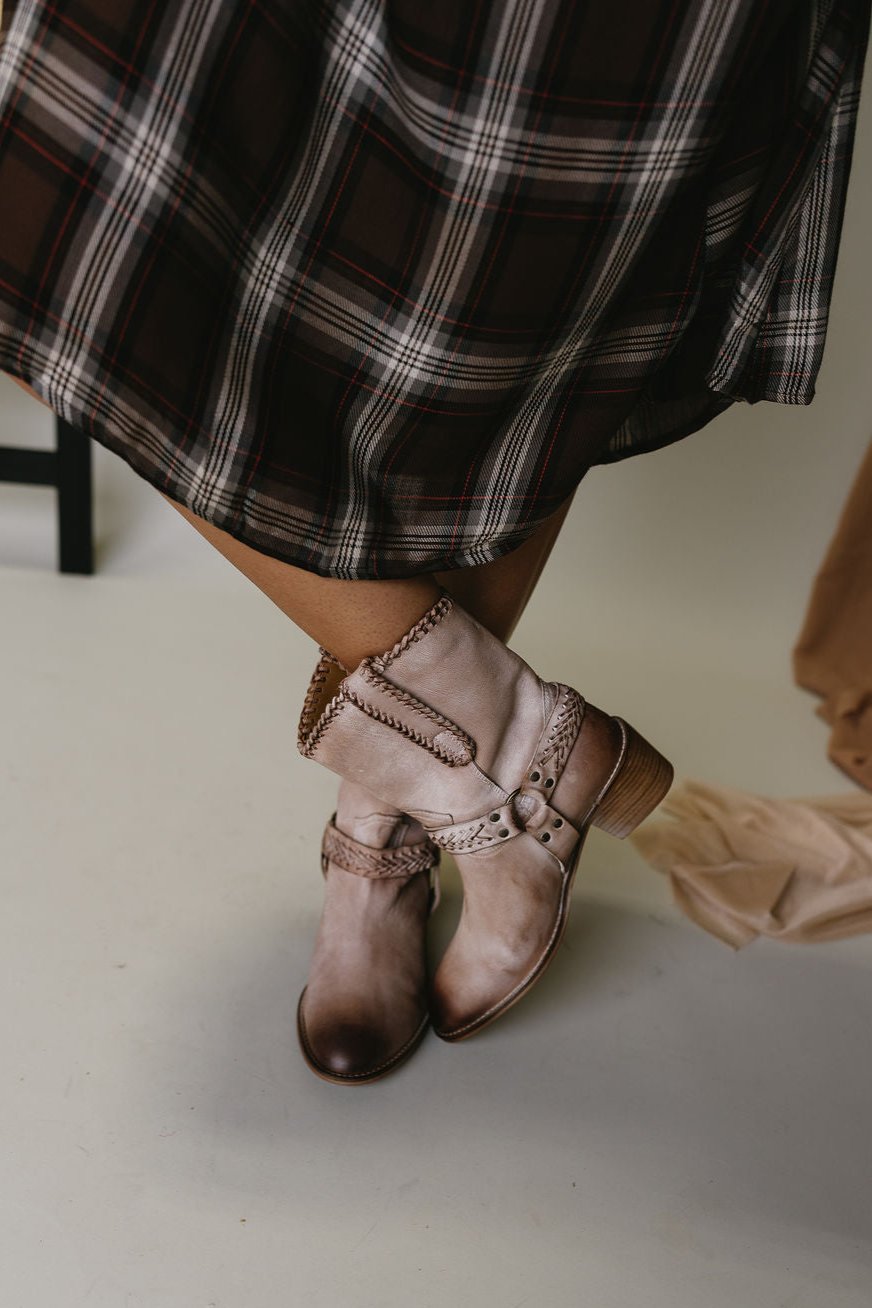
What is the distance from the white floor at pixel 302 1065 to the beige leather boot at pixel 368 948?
33 mm

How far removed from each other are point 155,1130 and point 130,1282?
0.12m

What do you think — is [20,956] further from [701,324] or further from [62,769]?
[701,324]

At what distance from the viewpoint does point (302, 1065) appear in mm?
912

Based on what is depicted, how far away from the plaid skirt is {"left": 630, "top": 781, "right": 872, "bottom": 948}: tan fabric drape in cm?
54

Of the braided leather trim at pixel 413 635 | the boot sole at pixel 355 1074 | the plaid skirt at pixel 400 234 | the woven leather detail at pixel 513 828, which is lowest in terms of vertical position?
the boot sole at pixel 355 1074

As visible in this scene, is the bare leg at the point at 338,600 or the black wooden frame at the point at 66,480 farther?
the black wooden frame at the point at 66,480

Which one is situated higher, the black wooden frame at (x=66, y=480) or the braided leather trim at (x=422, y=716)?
the braided leather trim at (x=422, y=716)

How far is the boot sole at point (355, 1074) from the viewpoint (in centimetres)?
88

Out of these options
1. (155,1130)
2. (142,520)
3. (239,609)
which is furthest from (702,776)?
(142,520)

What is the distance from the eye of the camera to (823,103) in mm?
678

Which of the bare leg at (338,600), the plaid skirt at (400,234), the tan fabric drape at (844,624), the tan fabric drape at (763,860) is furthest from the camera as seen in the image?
the tan fabric drape at (844,624)

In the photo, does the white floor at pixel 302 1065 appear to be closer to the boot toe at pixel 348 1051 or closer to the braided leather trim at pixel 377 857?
the boot toe at pixel 348 1051

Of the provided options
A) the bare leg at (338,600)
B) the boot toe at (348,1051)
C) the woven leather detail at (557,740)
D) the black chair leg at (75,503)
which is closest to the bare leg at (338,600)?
the bare leg at (338,600)

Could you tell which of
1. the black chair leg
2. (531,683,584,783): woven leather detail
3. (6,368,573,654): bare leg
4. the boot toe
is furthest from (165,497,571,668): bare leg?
the black chair leg
